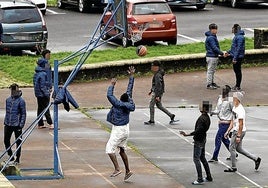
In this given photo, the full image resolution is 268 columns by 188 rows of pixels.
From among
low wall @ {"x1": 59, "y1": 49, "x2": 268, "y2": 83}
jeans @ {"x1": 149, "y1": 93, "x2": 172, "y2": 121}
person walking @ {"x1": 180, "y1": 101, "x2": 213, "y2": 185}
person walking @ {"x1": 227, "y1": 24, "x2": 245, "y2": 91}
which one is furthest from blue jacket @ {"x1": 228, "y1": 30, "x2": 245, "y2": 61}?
person walking @ {"x1": 180, "y1": 101, "x2": 213, "y2": 185}

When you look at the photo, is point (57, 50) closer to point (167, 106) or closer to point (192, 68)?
point (192, 68)

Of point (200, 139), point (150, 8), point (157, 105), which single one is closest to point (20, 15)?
point (150, 8)

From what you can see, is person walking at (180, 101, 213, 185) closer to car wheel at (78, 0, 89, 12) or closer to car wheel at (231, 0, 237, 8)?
car wheel at (78, 0, 89, 12)

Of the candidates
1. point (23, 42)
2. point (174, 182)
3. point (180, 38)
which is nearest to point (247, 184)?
point (174, 182)

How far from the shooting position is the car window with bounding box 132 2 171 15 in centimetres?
3164

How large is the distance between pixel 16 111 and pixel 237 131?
3.98 metres

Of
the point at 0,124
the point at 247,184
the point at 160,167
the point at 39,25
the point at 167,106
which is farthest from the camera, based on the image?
the point at 39,25

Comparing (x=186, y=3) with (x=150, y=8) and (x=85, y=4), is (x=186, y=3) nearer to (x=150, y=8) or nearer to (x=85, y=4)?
(x=85, y=4)

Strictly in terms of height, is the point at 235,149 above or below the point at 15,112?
below

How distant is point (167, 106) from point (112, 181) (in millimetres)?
6668

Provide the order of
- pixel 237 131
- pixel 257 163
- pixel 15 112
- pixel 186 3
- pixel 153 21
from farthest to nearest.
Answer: pixel 186 3 → pixel 153 21 → pixel 15 112 → pixel 257 163 → pixel 237 131

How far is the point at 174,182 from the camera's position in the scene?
17.3 metres

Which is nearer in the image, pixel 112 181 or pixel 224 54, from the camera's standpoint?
pixel 112 181

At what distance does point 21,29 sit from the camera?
97.6 ft
